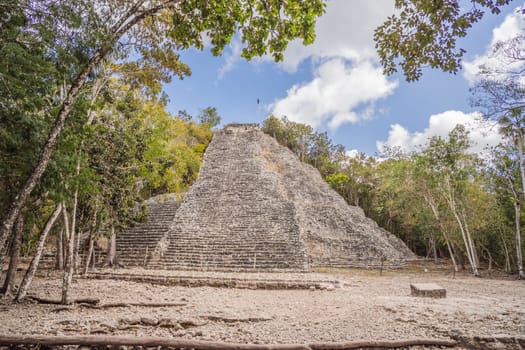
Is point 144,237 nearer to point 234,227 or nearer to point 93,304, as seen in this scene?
point 234,227

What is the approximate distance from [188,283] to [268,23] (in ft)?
25.2

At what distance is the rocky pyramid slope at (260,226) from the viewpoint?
13.1 metres

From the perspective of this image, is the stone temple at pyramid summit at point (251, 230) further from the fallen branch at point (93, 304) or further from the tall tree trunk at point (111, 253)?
the fallen branch at point (93, 304)

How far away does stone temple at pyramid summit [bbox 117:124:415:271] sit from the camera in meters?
13.0

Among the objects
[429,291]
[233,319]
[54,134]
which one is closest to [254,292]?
[233,319]

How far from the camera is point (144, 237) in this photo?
15.1 metres

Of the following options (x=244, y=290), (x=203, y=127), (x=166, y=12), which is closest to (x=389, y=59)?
(x=166, y=12)

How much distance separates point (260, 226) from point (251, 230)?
1.95ft

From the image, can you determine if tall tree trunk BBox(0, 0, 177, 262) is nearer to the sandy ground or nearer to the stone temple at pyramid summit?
the sandy ground

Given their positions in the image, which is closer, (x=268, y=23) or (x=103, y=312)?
(x=268, y=23)

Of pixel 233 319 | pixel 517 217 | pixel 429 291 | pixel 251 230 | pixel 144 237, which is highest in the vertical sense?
pixel 517 217

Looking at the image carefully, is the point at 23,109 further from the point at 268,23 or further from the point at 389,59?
the point at 389,59

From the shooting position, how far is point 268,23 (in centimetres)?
395

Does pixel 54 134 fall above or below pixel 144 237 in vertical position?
above
